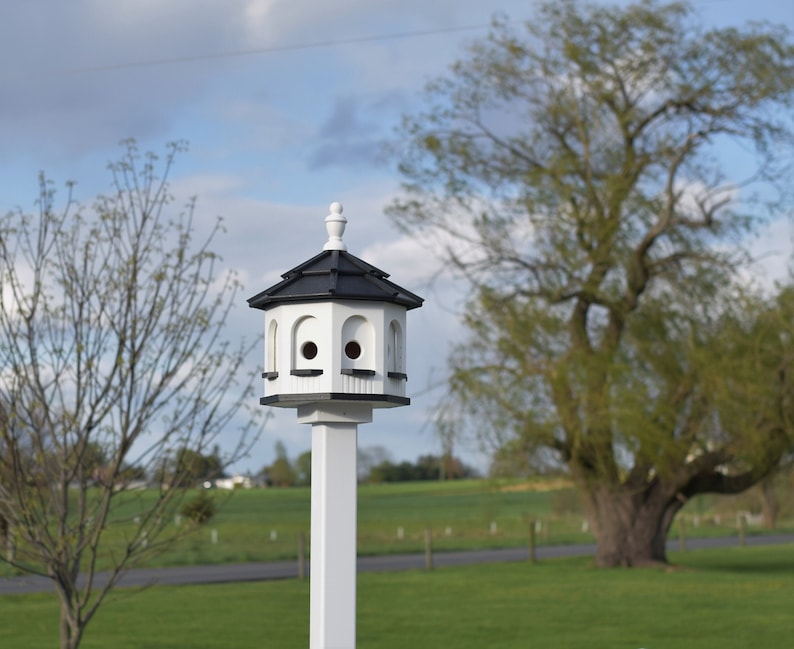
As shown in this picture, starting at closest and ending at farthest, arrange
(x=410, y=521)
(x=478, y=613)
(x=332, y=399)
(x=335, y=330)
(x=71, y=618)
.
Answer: (x=332, y=399) < (x=335, y=330) < (x=71, y=618) < (x=478, y=613) < (x=410, y=521)

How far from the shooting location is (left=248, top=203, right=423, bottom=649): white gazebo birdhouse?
14.6 feet

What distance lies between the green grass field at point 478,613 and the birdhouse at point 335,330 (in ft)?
16.3

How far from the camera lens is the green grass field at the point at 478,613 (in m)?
12.3

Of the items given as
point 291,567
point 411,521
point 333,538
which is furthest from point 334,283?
point 411,521

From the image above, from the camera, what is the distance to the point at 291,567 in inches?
952

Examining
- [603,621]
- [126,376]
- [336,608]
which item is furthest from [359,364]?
[603,621]

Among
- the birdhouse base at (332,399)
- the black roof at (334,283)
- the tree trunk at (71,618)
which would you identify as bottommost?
the tree trunk at (71,618)

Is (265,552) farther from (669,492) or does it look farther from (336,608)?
(336,608)

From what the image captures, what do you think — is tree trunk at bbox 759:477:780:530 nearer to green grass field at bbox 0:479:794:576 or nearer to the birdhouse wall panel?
green grass field at bbox 0:479:794:576

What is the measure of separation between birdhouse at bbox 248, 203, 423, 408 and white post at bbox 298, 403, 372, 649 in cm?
13

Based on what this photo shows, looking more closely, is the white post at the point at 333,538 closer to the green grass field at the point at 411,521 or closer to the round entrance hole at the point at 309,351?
the round entrance hole at the point at 309,351

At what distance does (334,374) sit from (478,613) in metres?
11.0

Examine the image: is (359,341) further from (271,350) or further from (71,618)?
(71,618)

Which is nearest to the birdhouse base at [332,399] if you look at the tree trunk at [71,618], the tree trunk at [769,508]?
the tree trunk at [71,618]
